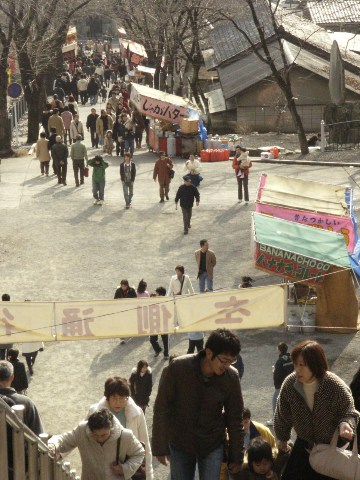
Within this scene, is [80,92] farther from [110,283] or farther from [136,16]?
[110,283]

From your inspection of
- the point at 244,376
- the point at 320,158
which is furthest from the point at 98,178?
the point at 244,376

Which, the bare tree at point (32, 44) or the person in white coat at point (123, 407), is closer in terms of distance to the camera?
the person in white coat at point (123, 407)

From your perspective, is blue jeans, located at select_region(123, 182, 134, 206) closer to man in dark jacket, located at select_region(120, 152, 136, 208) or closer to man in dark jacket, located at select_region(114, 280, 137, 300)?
man in dark jacket, located at select_region(120, 152, 136, 208)

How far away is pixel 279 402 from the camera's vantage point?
20.0 ft

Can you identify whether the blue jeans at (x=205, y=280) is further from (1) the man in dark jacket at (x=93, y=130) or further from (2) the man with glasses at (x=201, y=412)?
(1) the man in dark jacket at (x=93, y=130)

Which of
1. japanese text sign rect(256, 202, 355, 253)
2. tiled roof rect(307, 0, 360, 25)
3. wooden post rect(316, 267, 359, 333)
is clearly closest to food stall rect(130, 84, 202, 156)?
japanese text sign rect(256, 202, 355, 253)

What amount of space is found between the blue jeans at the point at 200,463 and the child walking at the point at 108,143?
28090 mm

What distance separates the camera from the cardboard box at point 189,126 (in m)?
33.2

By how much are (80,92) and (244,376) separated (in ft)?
120

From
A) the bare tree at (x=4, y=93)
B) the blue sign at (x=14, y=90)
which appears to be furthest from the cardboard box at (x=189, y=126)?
the bare tree at (x=4, y=93)

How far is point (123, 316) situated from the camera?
14.2 metres

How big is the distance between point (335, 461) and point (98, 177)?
815 inches

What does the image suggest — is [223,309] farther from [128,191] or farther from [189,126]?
[189,126]

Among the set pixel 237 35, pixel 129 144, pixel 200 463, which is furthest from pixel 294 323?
pixel 237 35
